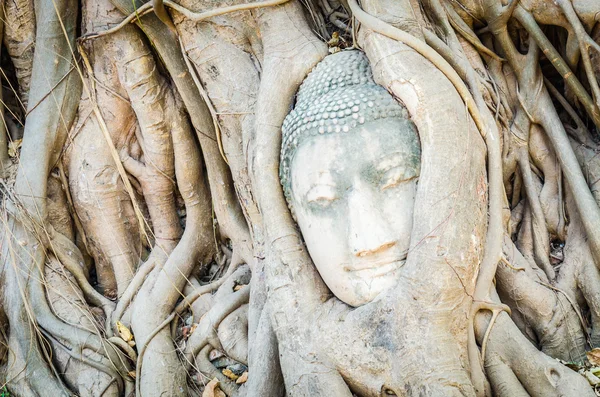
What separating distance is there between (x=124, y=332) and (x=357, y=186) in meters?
1.51

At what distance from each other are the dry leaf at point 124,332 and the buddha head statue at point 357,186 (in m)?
1.18

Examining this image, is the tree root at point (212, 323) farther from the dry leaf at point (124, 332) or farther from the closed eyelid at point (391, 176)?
the closed eyelid at point (391, 176)

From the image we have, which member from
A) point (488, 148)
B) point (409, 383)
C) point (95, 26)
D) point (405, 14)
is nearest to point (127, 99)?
point (95, 26)

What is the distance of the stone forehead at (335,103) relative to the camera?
8.07 ft

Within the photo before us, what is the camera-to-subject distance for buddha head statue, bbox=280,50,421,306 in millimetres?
2379

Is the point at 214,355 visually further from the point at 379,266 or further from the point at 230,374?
the point at 379,266

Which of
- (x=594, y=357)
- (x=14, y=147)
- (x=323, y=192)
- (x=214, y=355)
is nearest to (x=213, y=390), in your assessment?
(x=214, y=355)

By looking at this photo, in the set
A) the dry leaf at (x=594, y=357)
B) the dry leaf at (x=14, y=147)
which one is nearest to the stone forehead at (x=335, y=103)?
the dry leaf at (x=594, y=357)

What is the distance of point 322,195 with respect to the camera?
244cm

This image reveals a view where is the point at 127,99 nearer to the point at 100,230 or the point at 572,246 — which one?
the point at 100,230

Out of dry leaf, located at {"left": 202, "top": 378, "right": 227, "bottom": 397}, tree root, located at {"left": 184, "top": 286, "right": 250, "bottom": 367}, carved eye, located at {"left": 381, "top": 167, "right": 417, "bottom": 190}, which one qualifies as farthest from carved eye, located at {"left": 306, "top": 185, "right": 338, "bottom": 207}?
dry leaf, located at {"left": 202, "top": 378, "right": 227, "bottom": 397}

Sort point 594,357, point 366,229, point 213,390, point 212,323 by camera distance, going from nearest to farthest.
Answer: point 366,229 → point 594,357 → point 213,390 → point 212,323

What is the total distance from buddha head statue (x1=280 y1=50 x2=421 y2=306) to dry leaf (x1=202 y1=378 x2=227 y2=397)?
783 mm

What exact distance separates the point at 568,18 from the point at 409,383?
1610 millimetres
